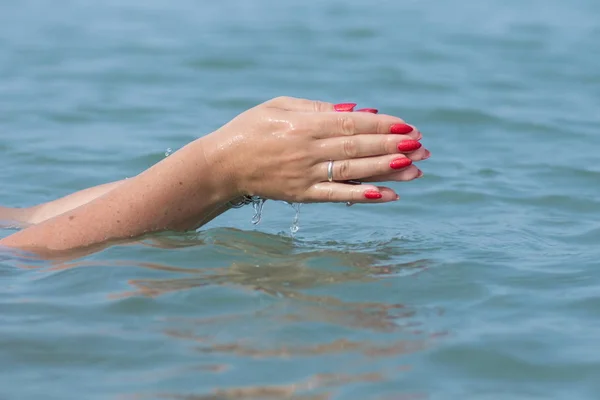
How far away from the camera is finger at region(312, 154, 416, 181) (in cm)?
400

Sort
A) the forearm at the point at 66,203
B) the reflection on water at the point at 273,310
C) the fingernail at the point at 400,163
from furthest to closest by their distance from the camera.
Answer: the forearm at the point at 66,203 < the fingernail at the point at 400,163 < the reflection on water at the point at 273,310

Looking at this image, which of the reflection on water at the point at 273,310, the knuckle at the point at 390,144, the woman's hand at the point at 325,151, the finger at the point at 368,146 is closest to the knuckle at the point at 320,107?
the woman's hand at the point at 325,151

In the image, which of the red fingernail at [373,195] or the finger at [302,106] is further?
the finger at [302,106]

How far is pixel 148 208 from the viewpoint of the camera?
435cm

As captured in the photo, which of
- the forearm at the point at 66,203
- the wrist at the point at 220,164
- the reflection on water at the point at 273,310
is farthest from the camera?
the forearm at the point at 66,203

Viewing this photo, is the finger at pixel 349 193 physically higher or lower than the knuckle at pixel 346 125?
lower

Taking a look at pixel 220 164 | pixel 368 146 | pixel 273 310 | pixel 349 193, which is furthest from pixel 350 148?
pixel 273 310

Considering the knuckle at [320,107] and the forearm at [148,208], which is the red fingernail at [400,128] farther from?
the forearm at [148,208]

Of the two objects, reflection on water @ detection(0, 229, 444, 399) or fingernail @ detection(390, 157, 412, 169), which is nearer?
reflection on water @ detection(0, 229, 444, 399)

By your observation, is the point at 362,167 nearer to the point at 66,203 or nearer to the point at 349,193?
the point at 349,193

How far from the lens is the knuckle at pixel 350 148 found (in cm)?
400

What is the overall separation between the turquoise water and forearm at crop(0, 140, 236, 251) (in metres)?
0.11

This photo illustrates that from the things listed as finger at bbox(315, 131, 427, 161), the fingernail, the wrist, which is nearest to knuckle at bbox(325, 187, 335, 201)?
finger at bbox(315, 131, 427, 161)

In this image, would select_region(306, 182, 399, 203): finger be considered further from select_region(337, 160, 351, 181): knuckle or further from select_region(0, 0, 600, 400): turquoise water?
select_region(0, 0, 600, 400): turquoise water
